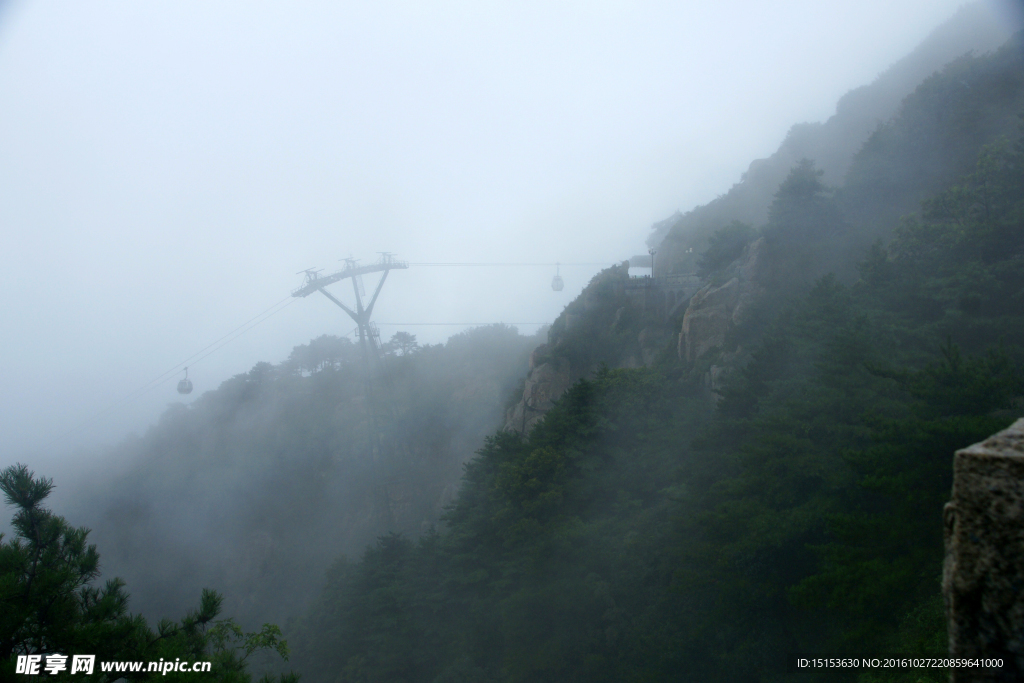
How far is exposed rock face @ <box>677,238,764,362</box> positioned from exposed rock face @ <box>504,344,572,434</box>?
831 centimetres

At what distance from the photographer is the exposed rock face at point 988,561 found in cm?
132

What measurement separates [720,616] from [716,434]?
446 cm

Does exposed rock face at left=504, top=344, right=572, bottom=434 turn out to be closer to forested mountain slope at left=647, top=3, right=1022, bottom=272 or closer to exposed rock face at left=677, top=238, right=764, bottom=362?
exposed rock face at left=677, top=238, right=764, bottom=362

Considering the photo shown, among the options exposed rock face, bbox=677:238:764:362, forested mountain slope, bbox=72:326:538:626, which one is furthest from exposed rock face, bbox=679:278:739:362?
forested mountain slope, bbox=72:326:538:626

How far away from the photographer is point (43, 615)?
4.97 metres

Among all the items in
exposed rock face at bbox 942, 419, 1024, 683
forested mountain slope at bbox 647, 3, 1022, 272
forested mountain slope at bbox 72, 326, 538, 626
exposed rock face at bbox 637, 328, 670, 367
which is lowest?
forested mountain slope at bbox 72, 326, 538, 626

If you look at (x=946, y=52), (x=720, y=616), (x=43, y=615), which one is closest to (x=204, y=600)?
(x=43, y=615)

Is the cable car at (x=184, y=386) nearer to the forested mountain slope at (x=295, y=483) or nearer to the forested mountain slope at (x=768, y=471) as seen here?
A: the forested mountain slope at (x=295, y=483)

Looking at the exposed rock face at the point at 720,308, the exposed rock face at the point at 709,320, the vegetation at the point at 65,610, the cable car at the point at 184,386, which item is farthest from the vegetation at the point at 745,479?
the cable car at the point at 184,386

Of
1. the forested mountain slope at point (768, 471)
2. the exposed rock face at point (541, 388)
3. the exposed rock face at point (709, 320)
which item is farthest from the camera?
the exposed rock face at point (541, 388)

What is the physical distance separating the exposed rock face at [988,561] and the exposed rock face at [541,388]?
1082 inches

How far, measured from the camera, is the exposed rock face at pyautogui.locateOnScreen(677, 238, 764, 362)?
21.9m

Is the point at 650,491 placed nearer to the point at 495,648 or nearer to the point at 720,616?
the point at 720,616

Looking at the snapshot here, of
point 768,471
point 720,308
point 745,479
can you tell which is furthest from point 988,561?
point 720,308
